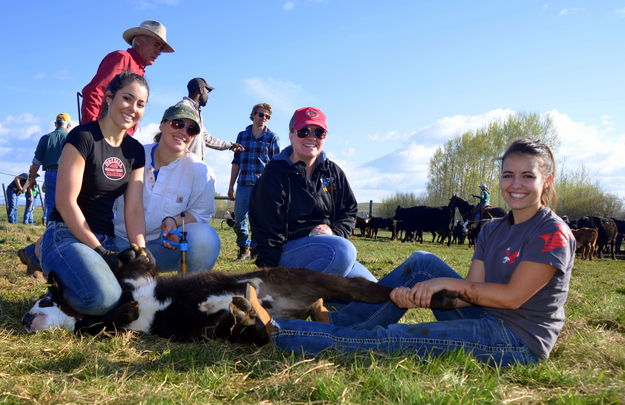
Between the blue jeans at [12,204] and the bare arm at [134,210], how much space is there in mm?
15247

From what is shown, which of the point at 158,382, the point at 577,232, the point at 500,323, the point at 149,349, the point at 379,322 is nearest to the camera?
the point at 158,382

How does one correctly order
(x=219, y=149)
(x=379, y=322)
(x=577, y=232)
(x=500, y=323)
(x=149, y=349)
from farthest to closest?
(x=577, y=232), (x=219, y=149), (x=379, y=322), (x=149, y=349), (x=500, y=323)

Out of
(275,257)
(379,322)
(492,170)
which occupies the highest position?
(492,170)

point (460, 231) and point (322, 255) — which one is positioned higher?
point (460, 231)

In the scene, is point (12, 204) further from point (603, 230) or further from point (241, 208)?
point (603, 230)

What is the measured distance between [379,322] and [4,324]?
9.07ft

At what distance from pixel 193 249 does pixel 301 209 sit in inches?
42.6

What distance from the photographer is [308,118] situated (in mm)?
4023

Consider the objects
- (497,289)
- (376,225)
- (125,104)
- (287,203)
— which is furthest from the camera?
(376,225)

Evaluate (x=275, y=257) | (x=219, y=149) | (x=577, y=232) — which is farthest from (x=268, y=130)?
(x=577, y=232)

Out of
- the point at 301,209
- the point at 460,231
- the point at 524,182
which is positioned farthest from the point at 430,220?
the point at 524,182

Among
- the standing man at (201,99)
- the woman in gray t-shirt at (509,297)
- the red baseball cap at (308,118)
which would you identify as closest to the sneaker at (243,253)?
the standing man at (201,99)

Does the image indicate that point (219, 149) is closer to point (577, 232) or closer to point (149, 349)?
point (149, 349)

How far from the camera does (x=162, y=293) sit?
3.35 metres
